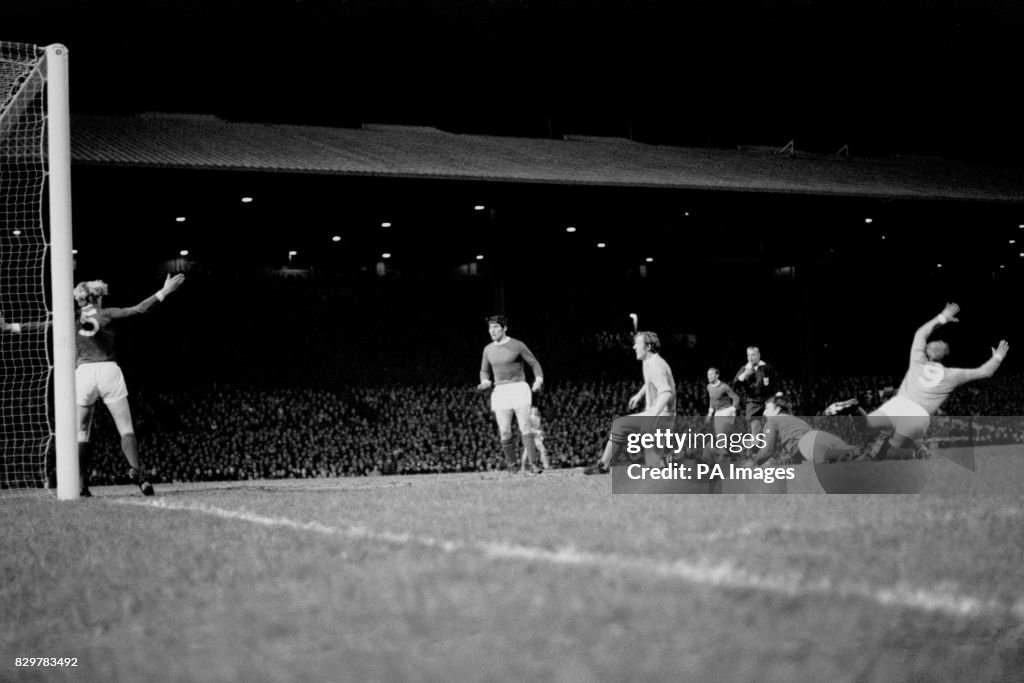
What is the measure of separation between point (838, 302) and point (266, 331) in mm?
10455

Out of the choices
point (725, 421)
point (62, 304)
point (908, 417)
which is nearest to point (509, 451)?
point (725, 421)

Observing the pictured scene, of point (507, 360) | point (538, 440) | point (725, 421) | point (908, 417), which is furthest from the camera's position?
point (538, 440)

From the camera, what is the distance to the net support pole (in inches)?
407

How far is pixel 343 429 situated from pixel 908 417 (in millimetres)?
9283

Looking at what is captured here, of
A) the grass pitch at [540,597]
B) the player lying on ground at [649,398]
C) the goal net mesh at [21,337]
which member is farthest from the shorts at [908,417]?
the goal net mesh at [21,337]

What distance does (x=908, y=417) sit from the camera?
9.38 m

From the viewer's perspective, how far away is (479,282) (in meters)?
18.2

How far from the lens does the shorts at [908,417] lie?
938 cm

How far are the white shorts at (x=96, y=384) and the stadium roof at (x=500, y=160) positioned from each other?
446 cm

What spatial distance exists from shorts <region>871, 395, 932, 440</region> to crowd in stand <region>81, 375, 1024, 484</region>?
6527 mm

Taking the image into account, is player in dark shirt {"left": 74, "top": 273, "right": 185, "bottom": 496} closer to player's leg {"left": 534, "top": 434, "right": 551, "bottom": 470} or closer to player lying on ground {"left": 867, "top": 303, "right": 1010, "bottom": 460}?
player's leg {"left": 534, "top": 434, "right": 551, "bottom": 470}

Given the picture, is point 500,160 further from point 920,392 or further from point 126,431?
point 920,392

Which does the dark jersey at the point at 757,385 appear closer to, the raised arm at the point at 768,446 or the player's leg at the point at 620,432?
the player's leg at the point at 620,432

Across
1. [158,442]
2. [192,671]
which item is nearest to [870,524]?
[192,671]
